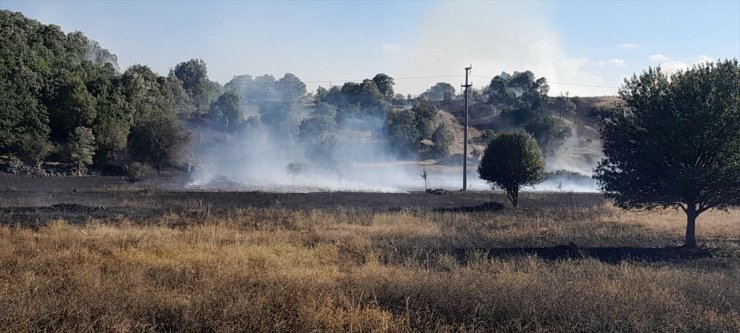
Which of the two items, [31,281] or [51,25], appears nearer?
[31,281]

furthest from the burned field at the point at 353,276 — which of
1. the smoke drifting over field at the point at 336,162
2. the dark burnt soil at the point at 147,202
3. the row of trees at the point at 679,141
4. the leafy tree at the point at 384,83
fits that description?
the leafy tree at the point at 384,83

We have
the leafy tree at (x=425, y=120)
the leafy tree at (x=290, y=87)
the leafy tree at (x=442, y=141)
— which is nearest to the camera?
the leafy tree at (x=442, y=141)

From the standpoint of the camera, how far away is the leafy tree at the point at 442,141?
8100 centimetres

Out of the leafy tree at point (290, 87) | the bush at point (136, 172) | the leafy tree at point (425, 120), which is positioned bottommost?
the bush at point (136, 172)

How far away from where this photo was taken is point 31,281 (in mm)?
8086

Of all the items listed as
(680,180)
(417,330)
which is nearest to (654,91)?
(680,180)

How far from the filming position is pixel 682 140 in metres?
16.2

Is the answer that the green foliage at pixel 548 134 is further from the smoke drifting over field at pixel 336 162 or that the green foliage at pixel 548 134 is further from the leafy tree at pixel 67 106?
the leafy tree at pixel 67 106

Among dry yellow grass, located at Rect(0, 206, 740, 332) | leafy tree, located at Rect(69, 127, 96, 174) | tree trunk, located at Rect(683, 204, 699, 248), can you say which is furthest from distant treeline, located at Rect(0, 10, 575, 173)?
tree trunk, located at Rect(683, 204, 699, 248)

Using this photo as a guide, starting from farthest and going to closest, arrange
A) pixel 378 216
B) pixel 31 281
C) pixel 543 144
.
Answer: pixel 543 144 → pixel 378 216 → pixel 31 281

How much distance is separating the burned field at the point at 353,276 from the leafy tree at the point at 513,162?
30.8 ft

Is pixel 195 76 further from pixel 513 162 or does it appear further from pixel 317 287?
pixel 317 287

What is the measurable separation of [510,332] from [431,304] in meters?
1.23

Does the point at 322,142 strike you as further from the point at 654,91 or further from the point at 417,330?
the point at 417,330
